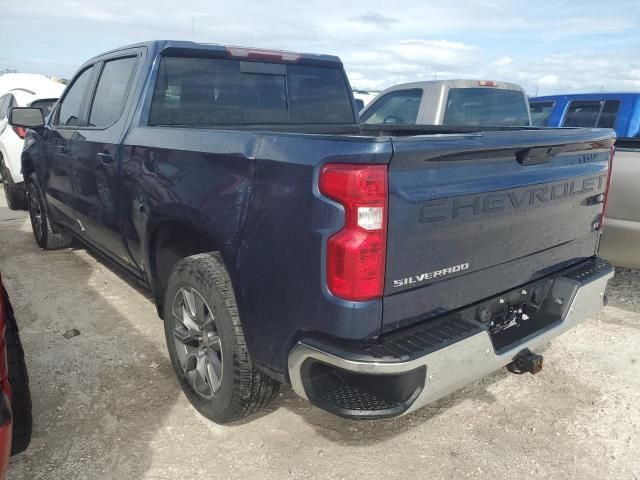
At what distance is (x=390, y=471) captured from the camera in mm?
2430

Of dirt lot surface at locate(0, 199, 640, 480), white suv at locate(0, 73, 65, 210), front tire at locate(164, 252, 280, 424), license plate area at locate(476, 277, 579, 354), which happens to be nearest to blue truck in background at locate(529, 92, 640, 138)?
dirt lot surface at locate(0, 199, 640, 480)

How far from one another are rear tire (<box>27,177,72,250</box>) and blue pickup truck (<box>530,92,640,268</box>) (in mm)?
4935

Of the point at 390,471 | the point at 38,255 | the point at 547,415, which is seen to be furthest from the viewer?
the point at 38,255

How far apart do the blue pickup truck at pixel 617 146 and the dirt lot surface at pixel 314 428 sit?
0.73m

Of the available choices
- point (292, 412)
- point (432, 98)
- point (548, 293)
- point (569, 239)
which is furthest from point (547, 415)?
point (432, 98)

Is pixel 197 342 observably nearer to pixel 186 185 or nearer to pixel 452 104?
pixel 186 185

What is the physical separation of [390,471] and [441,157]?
145 centimetres

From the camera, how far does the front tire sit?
2373 mm

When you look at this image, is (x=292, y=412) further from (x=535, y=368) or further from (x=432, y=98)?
(x=432, y=98)

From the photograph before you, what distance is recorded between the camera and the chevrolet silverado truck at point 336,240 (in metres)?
1.88

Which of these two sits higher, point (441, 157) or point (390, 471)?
point (441, 157)

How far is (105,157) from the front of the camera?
131 inches

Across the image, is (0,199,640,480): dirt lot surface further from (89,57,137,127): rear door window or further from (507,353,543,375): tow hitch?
(89,57,137,127): rear door window

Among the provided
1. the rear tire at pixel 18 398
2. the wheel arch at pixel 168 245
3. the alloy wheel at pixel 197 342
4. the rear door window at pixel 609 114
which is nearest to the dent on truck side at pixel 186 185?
the wheel arch at pixel 168 245
